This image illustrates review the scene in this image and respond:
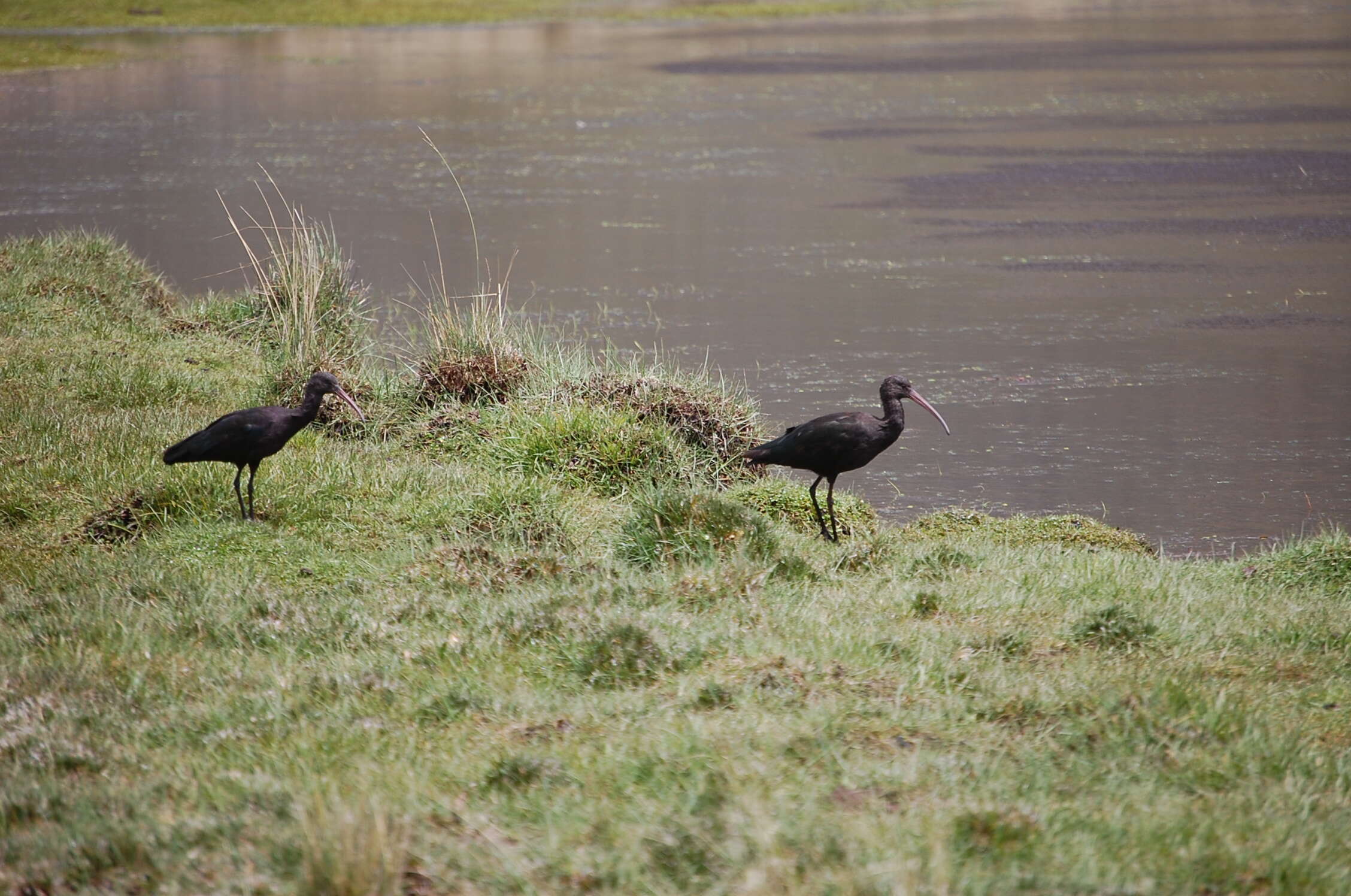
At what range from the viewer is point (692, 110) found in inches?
1273

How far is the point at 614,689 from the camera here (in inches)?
215

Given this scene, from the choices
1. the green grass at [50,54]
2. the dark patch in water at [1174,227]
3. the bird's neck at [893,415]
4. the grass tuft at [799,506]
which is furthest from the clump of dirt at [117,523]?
the green grass at [50,54]

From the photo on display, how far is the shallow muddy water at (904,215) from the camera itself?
11.2 meters

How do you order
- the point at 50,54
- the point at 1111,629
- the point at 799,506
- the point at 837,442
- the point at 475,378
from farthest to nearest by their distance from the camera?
1. the point at 50,54
2. the point at 475,378
3. the point at 799,506
4. the point at 837,442
5. the point at 1111,629

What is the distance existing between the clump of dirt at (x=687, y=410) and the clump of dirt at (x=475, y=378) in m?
0.70

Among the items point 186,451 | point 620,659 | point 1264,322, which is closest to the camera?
point 620,659

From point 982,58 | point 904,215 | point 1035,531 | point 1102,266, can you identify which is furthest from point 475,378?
point 982,58

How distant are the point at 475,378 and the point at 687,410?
1.82 metres

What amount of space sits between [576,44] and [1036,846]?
5008 centimetres

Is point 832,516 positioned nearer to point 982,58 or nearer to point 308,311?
point 308,311

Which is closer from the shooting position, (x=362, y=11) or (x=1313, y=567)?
(x=1313, y=567)

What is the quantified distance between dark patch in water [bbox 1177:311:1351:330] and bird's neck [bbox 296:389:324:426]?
9.88 meters

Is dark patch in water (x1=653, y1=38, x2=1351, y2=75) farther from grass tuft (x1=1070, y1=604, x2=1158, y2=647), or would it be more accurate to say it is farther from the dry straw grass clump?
grass tuft (x1=1070, y1=604, x2=1158, y2=647)

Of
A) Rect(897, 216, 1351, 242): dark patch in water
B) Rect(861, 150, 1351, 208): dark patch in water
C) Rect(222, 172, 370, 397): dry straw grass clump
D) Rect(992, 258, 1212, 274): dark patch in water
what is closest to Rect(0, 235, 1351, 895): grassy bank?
Rect(222, 172, 370, 397): dry straw grass clump
